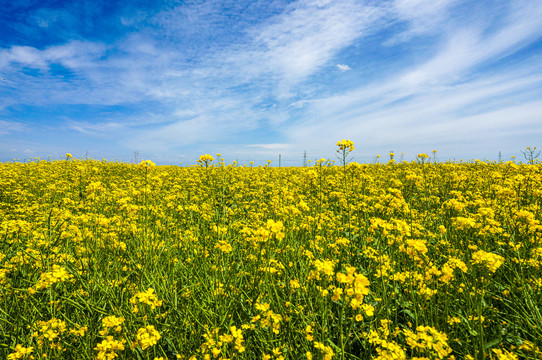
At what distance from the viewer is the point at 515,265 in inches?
123

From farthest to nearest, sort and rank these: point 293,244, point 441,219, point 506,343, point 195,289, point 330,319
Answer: point 441,219, point 293,244, point 195,289, point 330,319, point 506,343

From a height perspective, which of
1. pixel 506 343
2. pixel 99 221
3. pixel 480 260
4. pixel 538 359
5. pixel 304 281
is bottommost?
pixel 506 343

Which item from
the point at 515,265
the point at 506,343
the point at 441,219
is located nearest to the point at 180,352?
the point at 506,343

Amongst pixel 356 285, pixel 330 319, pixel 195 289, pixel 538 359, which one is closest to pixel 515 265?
pixel 538 359

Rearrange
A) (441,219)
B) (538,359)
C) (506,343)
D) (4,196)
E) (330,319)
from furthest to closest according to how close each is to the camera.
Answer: (4,196) < (441,219) < (330,319) < (506,343) < (538,359)

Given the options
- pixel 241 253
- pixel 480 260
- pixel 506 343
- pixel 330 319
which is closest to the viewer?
pixel 480 260

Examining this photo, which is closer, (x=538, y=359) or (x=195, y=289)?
(x=538, y=359)

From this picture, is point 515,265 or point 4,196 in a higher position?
point 4,196

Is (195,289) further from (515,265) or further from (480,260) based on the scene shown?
(515,265)

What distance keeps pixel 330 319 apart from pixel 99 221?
119 inches

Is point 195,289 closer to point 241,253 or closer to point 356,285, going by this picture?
point 241,253

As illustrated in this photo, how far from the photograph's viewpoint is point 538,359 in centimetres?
173

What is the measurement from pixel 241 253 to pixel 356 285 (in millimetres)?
2479

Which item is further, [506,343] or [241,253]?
[241,253]
